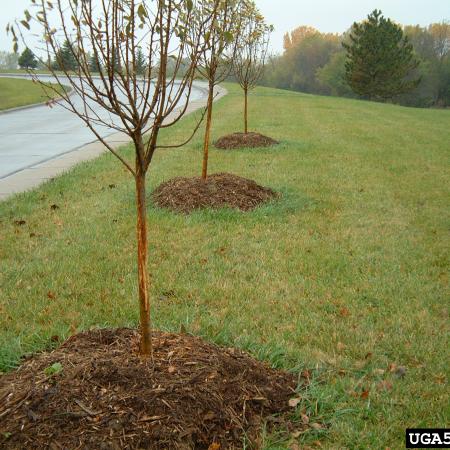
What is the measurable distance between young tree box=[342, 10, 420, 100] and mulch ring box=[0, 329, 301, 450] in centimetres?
3814

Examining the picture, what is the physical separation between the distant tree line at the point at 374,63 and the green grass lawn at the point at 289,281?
7.06 meters

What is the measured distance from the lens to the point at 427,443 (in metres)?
2.73

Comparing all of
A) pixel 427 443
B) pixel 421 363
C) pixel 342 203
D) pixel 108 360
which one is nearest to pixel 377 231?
pixel 342 203

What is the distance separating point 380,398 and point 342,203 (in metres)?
4.49

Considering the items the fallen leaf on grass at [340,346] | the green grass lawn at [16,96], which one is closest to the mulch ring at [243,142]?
the fallen leaf on grass at [340,346]

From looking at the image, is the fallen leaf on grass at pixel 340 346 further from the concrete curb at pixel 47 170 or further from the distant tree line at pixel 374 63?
the distant tree line at pixel 374 63

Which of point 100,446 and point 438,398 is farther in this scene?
point 438,398

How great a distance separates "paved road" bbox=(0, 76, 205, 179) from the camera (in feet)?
37.1

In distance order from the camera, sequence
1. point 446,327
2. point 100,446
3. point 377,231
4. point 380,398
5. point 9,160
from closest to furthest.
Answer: point 100,446, point 380,398, point 446,327, point 377,231, point 9,160

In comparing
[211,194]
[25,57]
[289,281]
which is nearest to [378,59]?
[25,57]

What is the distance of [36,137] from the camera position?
49.0ft

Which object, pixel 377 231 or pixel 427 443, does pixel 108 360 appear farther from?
pixel 377 231

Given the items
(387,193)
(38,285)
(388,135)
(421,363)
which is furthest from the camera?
(388,135)

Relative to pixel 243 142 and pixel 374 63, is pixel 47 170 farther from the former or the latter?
pixel 374 63
